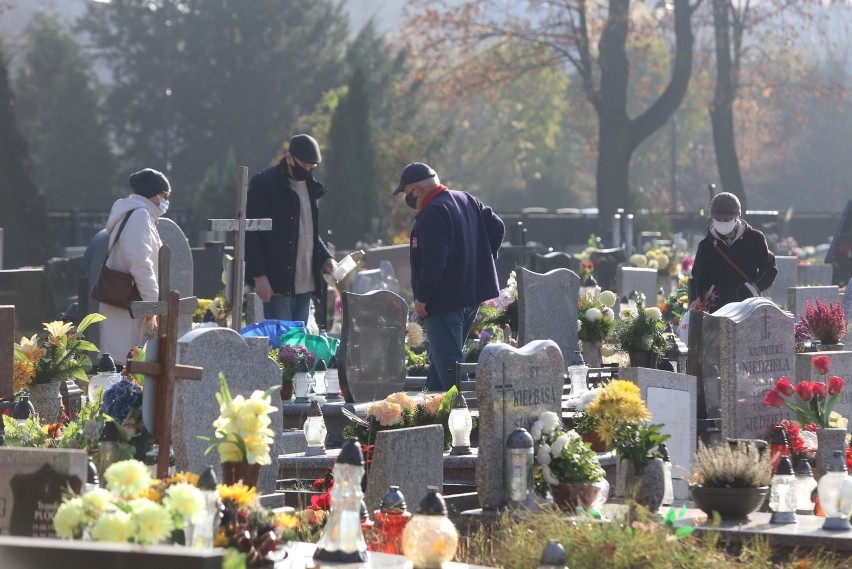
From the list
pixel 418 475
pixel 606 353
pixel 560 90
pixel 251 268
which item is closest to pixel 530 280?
pixel 606 353

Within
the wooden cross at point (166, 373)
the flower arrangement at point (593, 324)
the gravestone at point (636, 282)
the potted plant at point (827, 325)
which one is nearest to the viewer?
the wooden cross at point (166, 373)

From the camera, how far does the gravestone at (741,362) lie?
9086mm

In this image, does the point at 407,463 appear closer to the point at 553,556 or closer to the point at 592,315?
the point at 553,556

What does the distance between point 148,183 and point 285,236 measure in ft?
4.81

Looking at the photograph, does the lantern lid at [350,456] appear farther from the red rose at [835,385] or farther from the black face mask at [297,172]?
the black face mask at [297,172]

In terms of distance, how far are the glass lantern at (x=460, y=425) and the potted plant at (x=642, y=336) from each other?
3.24 m

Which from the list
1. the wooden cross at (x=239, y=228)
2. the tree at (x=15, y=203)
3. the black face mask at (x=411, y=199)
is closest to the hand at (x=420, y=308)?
the black face mask at (x=411, y=199)

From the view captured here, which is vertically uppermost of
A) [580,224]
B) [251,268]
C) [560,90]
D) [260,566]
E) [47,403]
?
[560,90]

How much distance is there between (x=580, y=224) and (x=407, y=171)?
28.8 m

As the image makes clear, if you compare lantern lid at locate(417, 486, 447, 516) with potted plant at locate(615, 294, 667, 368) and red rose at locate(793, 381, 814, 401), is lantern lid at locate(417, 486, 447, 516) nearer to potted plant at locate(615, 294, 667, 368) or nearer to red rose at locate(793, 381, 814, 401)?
red rose at locate(793, 381, 814, 401)

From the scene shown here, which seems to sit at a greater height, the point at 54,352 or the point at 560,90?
the point at 560,90

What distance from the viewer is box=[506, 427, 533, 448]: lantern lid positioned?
7.31m

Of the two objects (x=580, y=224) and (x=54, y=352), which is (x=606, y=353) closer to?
(x=54, y=352)

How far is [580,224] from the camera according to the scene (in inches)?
1529
